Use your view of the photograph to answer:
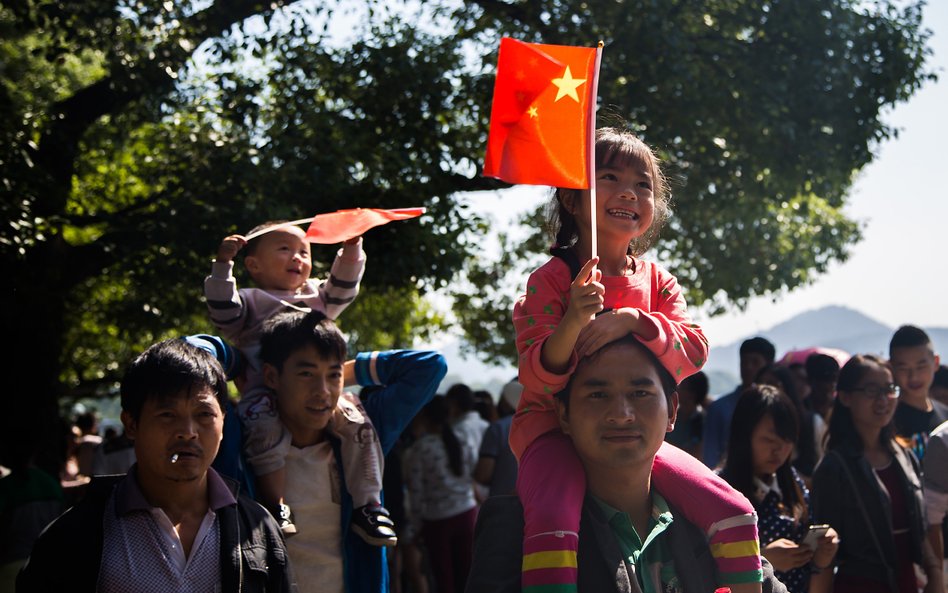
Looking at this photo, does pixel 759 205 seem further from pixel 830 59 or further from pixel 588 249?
pixel 588 249

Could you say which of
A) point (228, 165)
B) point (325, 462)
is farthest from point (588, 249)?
point (228, 165)

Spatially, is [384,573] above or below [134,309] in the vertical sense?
below

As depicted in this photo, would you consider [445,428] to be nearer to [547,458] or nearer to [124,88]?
[124,88]

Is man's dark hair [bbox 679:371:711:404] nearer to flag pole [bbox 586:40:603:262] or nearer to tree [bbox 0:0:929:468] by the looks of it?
tree [bbox 0:0:929:468]

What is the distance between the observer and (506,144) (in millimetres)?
3389

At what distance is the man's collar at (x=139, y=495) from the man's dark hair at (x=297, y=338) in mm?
→ 954

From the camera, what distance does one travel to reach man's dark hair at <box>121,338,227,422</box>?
326 centimetres

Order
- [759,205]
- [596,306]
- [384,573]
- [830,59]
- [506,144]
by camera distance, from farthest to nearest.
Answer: [759,205]
[830,59]
[384,573]
[506,144]
[596,306]

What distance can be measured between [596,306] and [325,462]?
1.83m

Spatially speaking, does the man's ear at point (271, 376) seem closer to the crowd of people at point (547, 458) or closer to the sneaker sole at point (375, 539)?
the crowd of people at point (547, 458)

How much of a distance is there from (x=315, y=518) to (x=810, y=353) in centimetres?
647

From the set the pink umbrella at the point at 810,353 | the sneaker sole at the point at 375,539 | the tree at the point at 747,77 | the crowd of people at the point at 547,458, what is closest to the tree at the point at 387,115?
the tree at the point at 747,77

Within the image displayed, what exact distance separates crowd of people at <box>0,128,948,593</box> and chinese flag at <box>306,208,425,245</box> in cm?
19

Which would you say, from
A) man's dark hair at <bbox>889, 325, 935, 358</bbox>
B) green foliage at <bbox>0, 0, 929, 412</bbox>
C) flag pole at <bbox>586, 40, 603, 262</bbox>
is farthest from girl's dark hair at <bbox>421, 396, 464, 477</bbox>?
flag pole at <bbox>586, 40, 603, 262</bbox>
